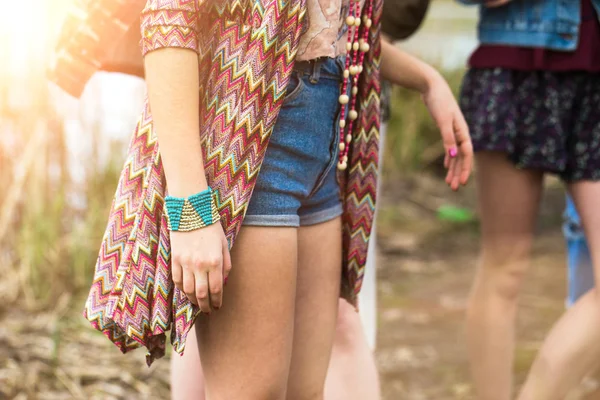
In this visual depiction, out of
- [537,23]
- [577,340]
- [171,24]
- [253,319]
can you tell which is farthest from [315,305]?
[537,23]

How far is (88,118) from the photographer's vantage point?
3.46m

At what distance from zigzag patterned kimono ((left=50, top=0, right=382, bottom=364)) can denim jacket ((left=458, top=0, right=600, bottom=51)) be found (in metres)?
1.00

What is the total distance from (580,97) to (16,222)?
7.15ft

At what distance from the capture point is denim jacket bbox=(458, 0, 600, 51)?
2100mm

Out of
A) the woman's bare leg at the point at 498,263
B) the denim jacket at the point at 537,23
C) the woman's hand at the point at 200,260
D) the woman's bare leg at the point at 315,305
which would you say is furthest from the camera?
the woman's bare leg at the point at 498,263

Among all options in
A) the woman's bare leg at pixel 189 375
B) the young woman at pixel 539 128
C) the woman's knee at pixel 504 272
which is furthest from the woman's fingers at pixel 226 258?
the woman's knee at pixel 504 272

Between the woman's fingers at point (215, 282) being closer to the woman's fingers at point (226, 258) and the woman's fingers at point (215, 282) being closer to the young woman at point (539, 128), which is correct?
the woman's fingers at point (226, 258)

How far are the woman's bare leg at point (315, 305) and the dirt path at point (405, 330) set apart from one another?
125 cm

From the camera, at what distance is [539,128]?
2.17m

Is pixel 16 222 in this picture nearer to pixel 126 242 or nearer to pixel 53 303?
pixel 53 303

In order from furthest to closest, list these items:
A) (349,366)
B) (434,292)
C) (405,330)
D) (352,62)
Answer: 1. (434,292)
2. (405,330)
3. (349,366)
4. (352,62)

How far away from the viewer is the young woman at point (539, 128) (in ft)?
6.95

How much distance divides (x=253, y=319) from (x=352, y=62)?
1.55ft

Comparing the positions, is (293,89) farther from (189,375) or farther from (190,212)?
(189,375)
